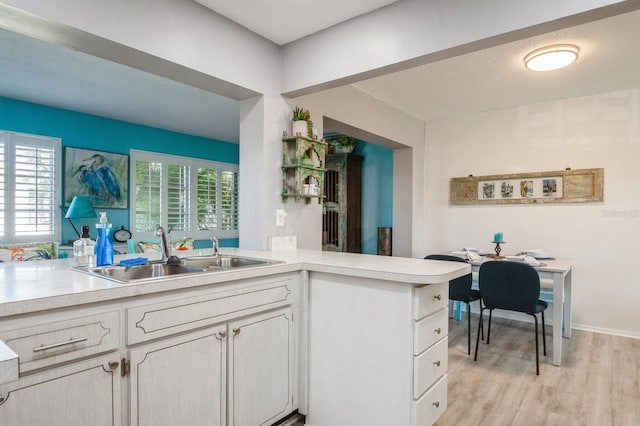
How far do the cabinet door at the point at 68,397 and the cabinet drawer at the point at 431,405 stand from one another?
1.23 m

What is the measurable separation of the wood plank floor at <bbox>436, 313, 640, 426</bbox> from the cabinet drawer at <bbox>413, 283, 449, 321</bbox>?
2.52 feet

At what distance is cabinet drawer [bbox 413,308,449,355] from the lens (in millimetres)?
1635

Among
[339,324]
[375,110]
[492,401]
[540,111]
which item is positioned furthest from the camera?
[540,111]

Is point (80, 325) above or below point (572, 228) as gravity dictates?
below

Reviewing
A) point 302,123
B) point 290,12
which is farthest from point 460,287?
point 290,12

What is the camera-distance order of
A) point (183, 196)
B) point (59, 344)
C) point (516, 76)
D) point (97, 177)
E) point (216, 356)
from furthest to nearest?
point (183, 196)
point (97, 177)
point (516, 76)
point (216, 356)
point (59, 344)

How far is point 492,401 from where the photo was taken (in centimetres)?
228

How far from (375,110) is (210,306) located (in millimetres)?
2741

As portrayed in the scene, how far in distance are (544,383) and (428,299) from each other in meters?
1.56

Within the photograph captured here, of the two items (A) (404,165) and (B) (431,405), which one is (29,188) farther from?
(B) (431,405)

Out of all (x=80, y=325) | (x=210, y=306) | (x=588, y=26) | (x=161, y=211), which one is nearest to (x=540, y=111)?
(x=588, y=26)

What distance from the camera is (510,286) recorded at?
9.36 ft

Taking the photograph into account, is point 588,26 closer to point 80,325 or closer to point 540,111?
point 540,111

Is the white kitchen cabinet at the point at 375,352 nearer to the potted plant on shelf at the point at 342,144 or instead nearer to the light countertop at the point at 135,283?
the light countertop at the point at 135,283
